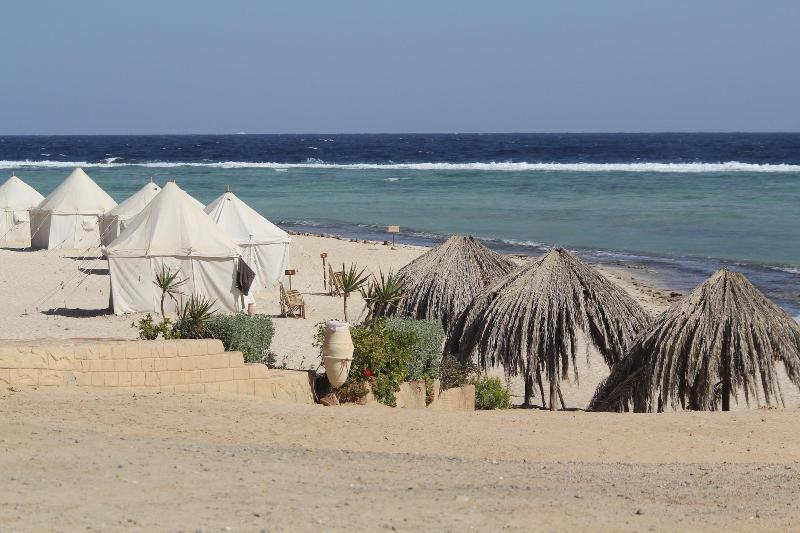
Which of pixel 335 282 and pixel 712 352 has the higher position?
pixel 712 352

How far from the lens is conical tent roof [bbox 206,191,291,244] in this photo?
23.9 meters

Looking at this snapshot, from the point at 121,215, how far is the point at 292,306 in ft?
31.9

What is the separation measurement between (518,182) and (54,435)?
58.3 meters

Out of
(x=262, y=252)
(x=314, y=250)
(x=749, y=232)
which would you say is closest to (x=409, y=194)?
(x=749, y=232)

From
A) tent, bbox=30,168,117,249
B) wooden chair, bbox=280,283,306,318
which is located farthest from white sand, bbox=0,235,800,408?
tent, bbox=30,168,117,249

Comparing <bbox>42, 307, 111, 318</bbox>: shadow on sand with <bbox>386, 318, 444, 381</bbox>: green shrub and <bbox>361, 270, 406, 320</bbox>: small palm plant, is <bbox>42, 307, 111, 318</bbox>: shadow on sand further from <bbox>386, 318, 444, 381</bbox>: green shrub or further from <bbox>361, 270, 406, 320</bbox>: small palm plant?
<bbox>386, 318, 444, 381</bbox>: green shrub

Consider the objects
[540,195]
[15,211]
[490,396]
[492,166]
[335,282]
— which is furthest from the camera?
[492,166]

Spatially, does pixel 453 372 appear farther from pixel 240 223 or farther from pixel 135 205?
pixel 135 205

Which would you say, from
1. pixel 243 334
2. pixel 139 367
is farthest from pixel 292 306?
pixel 139 367

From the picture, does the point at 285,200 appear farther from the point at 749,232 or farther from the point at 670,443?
the point at 670,443

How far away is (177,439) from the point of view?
8.59 metres

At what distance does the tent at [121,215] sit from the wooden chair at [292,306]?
9012 millimetres

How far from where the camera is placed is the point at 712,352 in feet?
38.0

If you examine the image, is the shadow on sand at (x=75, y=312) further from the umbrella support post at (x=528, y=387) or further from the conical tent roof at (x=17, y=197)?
the conical tent roof at (x=17, y=197)
